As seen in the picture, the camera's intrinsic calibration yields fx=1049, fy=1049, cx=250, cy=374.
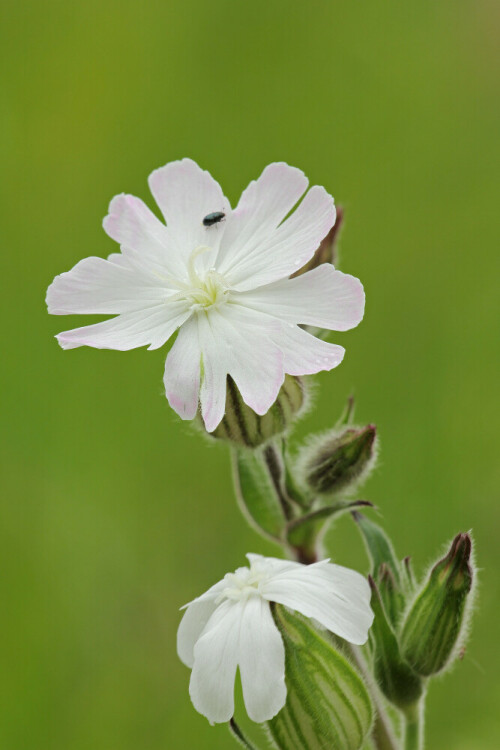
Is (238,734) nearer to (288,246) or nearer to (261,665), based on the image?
(261,665)

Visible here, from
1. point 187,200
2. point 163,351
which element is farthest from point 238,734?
point 163,351

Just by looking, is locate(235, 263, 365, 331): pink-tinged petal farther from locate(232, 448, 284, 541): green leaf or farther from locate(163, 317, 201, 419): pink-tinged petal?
locate(232, 448, 284, 541): green leaf

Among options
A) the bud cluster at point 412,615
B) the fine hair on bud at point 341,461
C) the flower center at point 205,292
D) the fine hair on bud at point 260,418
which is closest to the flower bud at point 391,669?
the bud cluster at point 412,615

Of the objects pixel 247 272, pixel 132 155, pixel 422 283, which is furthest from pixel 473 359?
pixel 247 272

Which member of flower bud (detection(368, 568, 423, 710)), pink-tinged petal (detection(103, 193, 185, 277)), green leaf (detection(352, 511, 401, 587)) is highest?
pink-tinged petal (detection(103, 193, 185, 277))

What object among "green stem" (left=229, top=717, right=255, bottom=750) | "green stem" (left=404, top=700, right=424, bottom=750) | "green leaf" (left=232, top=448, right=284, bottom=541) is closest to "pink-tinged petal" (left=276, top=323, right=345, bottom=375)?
"green leaf" (left=232, top=448, right=284, bottom=541)

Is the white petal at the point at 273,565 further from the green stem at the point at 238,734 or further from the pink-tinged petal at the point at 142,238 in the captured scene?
the pink-tinged petal at the point at 142,238
